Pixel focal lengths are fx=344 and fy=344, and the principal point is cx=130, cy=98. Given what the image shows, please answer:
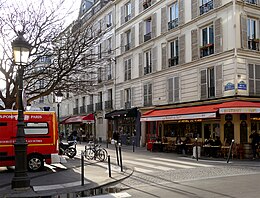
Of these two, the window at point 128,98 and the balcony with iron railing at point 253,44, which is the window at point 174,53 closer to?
the balcony with iron railing at point 253,44

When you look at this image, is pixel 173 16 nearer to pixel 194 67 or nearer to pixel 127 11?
pixel 194 67

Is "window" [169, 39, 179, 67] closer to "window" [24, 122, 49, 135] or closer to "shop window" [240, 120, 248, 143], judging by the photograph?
"shop window" [240, 120, 248, 143]

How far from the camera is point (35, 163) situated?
13586 millimetres

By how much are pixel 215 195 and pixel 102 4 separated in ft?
112

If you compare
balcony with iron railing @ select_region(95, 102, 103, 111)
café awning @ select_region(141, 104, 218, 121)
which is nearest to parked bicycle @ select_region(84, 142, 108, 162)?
café awning @ select_region(141, 104, 218, 121)

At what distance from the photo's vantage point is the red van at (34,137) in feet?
43.4

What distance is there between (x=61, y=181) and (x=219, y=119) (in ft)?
41.4

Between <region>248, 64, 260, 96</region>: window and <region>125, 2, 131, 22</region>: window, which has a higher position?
<region>125, 2, 131, 22</region>: window

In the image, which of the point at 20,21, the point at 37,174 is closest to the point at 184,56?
the point at 20,21

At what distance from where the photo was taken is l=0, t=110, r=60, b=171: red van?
13.2m

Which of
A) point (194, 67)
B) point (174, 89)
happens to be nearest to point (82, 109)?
point (174, 89)

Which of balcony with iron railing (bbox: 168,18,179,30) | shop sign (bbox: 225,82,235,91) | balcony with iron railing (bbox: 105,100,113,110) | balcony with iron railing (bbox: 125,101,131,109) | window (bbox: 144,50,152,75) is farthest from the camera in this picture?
balcony with iron railing (bbox: 105,100,113,110)

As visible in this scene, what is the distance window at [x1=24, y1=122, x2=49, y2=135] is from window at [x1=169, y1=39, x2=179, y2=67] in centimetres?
1398

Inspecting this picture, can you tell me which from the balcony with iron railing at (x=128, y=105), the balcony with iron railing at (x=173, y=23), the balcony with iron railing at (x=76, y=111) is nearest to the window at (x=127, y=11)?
the balcony with iron railing at (x=173, y=23)
